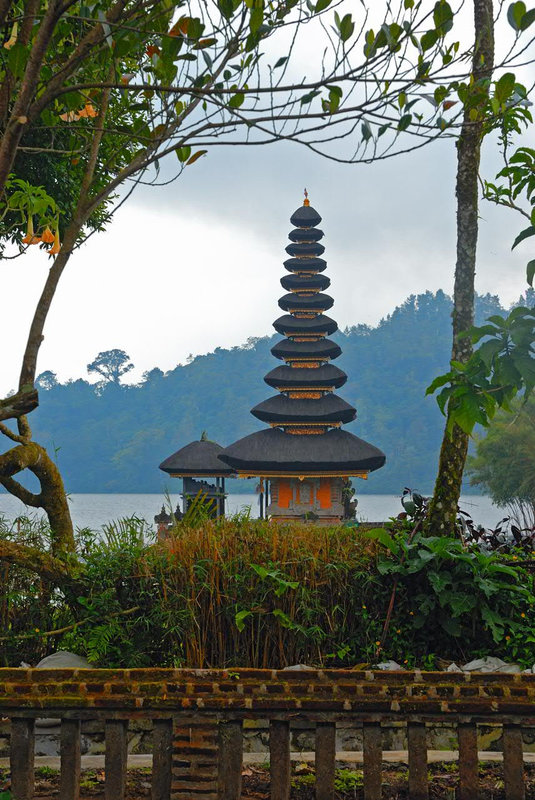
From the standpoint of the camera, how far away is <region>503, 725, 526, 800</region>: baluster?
2230 mm

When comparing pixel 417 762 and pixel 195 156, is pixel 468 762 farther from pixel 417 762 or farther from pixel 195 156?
pixel 195 156

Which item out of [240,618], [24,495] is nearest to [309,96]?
[240,618]

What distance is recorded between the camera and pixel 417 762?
7.34ft

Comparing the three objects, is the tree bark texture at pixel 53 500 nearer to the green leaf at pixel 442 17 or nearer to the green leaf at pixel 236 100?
the green leaf at pixel 236 100

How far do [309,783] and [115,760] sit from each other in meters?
0.83

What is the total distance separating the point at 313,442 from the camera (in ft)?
76.1

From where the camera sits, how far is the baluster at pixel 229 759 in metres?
2.21

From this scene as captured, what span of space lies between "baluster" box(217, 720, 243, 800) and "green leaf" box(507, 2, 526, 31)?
2582mm

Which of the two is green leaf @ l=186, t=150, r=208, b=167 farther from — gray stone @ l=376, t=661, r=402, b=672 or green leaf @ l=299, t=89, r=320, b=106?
gray stone @ l=376, t=661, r=402, b=672

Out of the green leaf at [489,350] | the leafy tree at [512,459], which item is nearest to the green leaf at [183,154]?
the green leaf at [489,350]

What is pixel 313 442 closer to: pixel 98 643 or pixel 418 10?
pixel 98 643

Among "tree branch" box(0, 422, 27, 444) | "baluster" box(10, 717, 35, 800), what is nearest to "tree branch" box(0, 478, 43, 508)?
"tree branch" box(0, 422, 27, 444)

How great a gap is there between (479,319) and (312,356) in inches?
→ 3000

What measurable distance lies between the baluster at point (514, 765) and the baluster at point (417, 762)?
0.77ft
